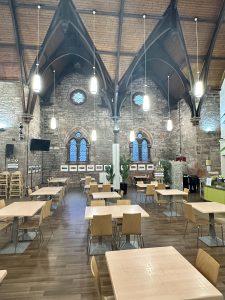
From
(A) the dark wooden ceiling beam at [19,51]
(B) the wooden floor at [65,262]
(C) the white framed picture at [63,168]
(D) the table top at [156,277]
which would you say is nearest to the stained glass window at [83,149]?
(C) the white framed picture at [63,168]

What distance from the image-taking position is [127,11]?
838cm

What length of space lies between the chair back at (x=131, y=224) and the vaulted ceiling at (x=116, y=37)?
7.48 metres

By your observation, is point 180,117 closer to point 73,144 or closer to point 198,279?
point 73,144

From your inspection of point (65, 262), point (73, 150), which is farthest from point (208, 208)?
point (73, 150)

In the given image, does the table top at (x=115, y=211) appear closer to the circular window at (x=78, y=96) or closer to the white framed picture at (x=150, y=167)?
the white framed picture at (x=150, y=167)

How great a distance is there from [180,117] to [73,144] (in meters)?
6.55

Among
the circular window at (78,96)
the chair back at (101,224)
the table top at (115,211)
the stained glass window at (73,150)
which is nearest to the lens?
the chair back at (101,224)

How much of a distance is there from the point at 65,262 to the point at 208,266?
101 inches

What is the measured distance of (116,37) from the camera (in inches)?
361

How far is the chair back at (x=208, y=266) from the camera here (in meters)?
1.93

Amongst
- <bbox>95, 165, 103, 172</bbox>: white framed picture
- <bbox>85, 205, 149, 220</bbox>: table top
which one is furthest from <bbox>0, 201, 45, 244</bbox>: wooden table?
<bbox>95, 165, 103, 172</bbox>: white framed picture

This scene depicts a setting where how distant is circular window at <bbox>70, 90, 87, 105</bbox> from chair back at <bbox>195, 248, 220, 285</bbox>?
12778mm

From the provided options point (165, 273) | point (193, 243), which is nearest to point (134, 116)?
point (193, 243)

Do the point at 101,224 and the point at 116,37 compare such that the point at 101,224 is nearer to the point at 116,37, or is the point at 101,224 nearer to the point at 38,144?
the point at 116,37
